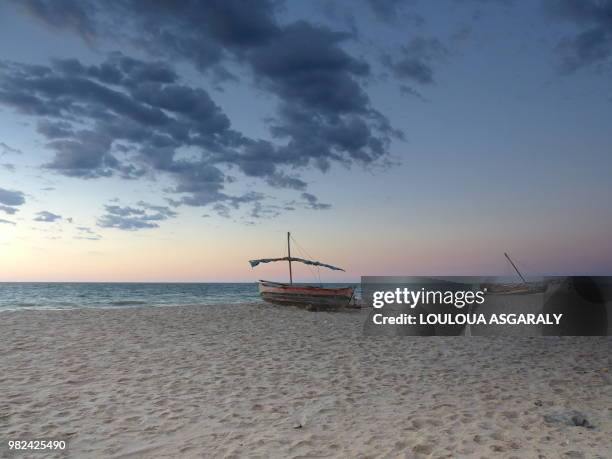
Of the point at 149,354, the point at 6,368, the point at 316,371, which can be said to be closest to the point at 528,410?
the point at 316,371

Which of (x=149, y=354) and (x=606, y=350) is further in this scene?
(x=606, y=350)

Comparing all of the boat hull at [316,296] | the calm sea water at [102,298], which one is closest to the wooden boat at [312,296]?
the boat hull at [316,296]

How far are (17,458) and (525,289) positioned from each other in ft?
179

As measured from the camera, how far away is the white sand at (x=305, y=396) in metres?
5.97

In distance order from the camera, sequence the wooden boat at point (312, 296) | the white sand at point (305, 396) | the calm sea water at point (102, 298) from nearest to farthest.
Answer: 1. the white sand at point (305, 396)
2. the wooden boat at point (312, 296)
3. the calm sea water at point (102, 298)

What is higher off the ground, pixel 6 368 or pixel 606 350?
pixel 6 368

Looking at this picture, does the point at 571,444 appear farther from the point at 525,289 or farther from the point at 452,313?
the point at 525,289

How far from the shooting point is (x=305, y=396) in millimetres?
8281

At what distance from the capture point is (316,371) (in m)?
10.4

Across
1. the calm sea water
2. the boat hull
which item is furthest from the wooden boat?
the calm sea water

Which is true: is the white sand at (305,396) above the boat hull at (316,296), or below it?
below

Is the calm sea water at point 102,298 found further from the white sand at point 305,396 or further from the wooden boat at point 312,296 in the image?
the white sand at point 305,396

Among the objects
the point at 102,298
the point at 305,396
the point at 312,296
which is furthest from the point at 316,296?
the point at 102,298

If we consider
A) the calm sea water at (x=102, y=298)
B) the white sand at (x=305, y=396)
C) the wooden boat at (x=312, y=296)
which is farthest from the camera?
the calm sea water at (x=102, y=298)
